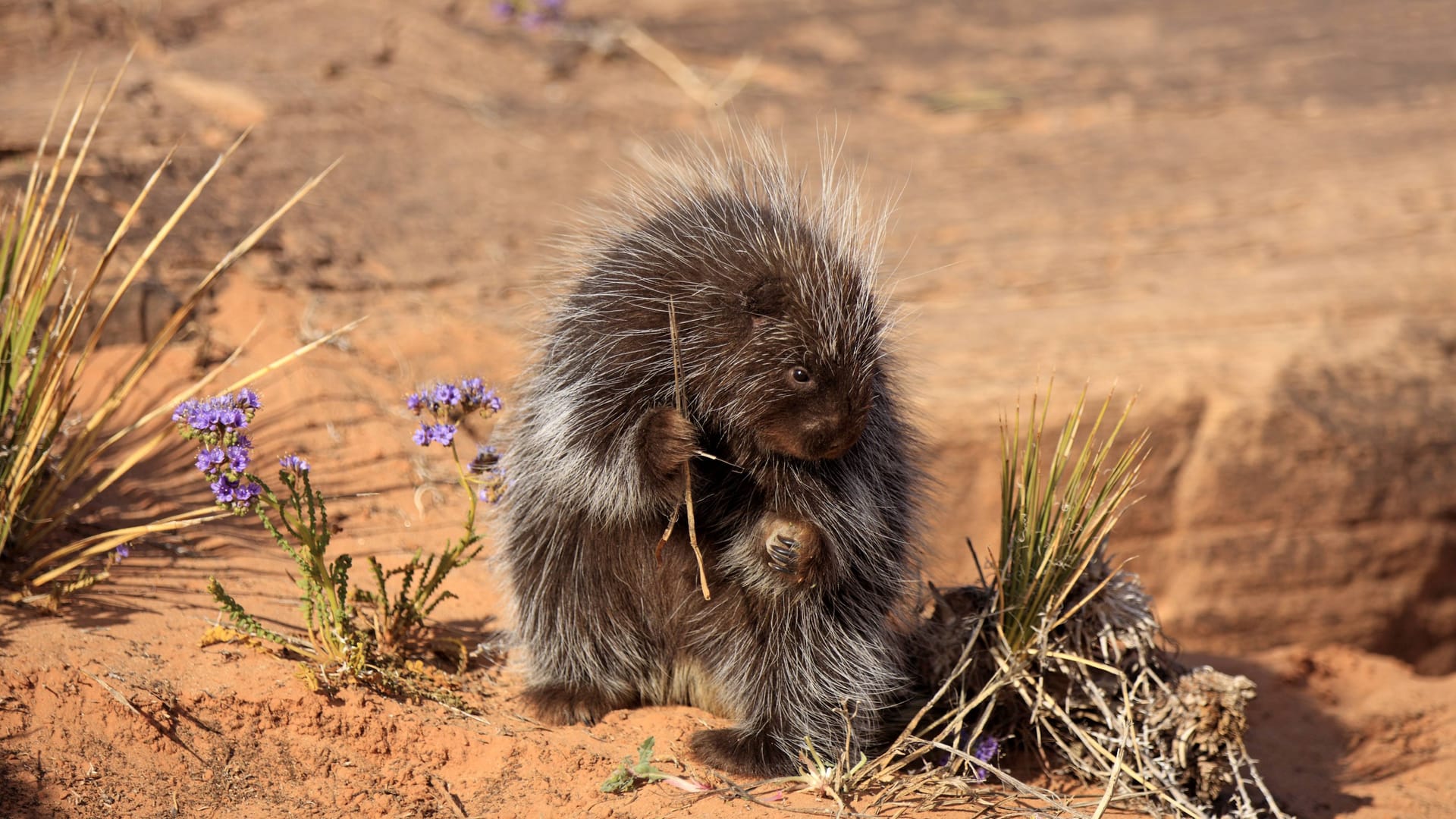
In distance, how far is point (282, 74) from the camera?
9.14 metres

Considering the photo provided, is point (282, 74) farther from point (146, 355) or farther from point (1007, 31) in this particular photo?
point (1007, 31)

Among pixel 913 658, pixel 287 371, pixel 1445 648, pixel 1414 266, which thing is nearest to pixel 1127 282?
pixel 1414 266

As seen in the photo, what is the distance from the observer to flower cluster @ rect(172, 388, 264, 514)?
10.7 feet

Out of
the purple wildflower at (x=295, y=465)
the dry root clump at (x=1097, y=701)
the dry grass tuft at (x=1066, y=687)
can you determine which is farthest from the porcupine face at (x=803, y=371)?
the purple wildflower at (x=295, y=465)

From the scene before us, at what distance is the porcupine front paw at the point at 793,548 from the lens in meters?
3.45

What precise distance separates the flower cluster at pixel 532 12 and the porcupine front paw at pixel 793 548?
916 cm

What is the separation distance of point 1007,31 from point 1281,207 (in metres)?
5.12

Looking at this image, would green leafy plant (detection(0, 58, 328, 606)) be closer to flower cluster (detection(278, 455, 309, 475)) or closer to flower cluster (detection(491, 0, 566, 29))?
flower cluster (detection(278, 455, 309, 475))

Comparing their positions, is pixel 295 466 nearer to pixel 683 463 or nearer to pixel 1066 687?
pixel 683 463

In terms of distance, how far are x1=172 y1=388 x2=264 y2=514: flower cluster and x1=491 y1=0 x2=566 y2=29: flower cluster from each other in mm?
8860

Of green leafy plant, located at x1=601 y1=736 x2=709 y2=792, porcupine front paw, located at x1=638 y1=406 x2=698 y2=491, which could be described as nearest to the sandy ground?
green leafy plant, located at x1=601 y1=736 x2=709 y2=792

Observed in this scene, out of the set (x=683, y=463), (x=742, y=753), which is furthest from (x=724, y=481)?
(x=742, y=753)

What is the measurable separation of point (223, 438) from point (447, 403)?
2.17 feet

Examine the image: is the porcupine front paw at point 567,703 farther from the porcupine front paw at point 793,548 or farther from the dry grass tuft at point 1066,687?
the porcupine front paw at point 793,548
